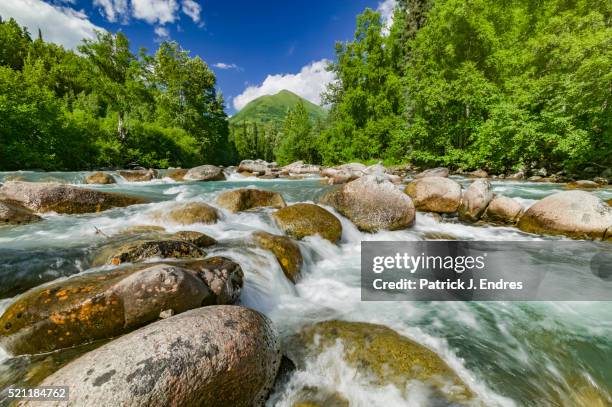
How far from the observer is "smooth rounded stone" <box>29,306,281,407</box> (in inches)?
65.4

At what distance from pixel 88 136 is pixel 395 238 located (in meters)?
25.7

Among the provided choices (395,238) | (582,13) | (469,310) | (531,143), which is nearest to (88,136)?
(395,238)

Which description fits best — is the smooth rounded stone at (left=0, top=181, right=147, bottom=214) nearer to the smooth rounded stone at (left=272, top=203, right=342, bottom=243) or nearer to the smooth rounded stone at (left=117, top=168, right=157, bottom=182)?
the smooth rounded stone at (left=272, top=203, right=342, bottom=243)

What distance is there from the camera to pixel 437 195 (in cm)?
855

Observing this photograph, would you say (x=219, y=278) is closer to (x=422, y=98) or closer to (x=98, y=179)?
(x=98, y=179)

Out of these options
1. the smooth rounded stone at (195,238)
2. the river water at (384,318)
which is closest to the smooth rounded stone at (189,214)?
the river water at (384,318)

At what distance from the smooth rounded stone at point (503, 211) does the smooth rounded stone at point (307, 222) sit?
4.88 m

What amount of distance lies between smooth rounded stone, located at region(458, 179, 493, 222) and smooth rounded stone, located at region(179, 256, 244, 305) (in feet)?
→ 24.5

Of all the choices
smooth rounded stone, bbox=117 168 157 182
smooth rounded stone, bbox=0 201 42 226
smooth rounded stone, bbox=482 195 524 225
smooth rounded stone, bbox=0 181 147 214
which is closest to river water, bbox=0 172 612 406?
smooth rounded stone, bbox=0 201 42 226

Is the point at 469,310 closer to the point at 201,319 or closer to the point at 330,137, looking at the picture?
the point at 201,319

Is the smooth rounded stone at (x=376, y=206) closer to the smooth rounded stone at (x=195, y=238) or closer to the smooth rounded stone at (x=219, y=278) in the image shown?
the smooth rounded stone at (x=195, y=238)

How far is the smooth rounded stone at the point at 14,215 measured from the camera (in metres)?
5.88

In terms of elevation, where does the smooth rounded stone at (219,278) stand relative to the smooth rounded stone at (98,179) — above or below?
below

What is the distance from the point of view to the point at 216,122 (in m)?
40.1
